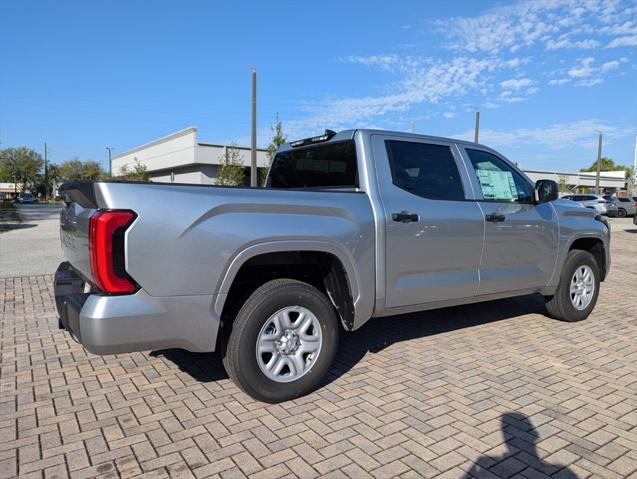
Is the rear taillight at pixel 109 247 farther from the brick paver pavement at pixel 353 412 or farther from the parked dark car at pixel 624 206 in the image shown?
the parked dark car at pixel 624 206

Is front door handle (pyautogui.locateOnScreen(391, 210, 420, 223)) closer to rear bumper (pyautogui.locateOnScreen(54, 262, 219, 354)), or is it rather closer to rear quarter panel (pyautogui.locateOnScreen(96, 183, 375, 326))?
rear quarter panel (pyautogui.locateOnScreen(96, 183, 375, 326))

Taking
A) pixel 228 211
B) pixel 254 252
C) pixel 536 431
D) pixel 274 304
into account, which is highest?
pixel 228 211

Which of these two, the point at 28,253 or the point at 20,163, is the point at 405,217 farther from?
the point at 20,163

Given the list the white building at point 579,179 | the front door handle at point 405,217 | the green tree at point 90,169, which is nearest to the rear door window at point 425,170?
the front door handle at point 405,217

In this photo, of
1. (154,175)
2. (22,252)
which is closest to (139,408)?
(22,252)

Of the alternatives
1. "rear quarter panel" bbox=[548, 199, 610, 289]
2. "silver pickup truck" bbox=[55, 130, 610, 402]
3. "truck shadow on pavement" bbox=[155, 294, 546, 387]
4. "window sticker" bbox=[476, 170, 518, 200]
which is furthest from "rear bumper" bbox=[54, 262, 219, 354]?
"rear quarter panel" bbox=[548, 199, 610, 289]

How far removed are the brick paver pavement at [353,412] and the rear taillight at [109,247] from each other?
37.8 inches

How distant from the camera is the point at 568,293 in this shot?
553cm

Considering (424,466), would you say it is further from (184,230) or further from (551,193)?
(551,193)

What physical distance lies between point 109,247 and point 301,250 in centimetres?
124

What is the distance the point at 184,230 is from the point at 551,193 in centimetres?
375

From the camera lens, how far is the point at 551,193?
16.0ft

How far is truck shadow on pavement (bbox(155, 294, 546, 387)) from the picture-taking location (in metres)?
4.06

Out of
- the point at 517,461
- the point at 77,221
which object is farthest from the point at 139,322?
the point at 517,461
